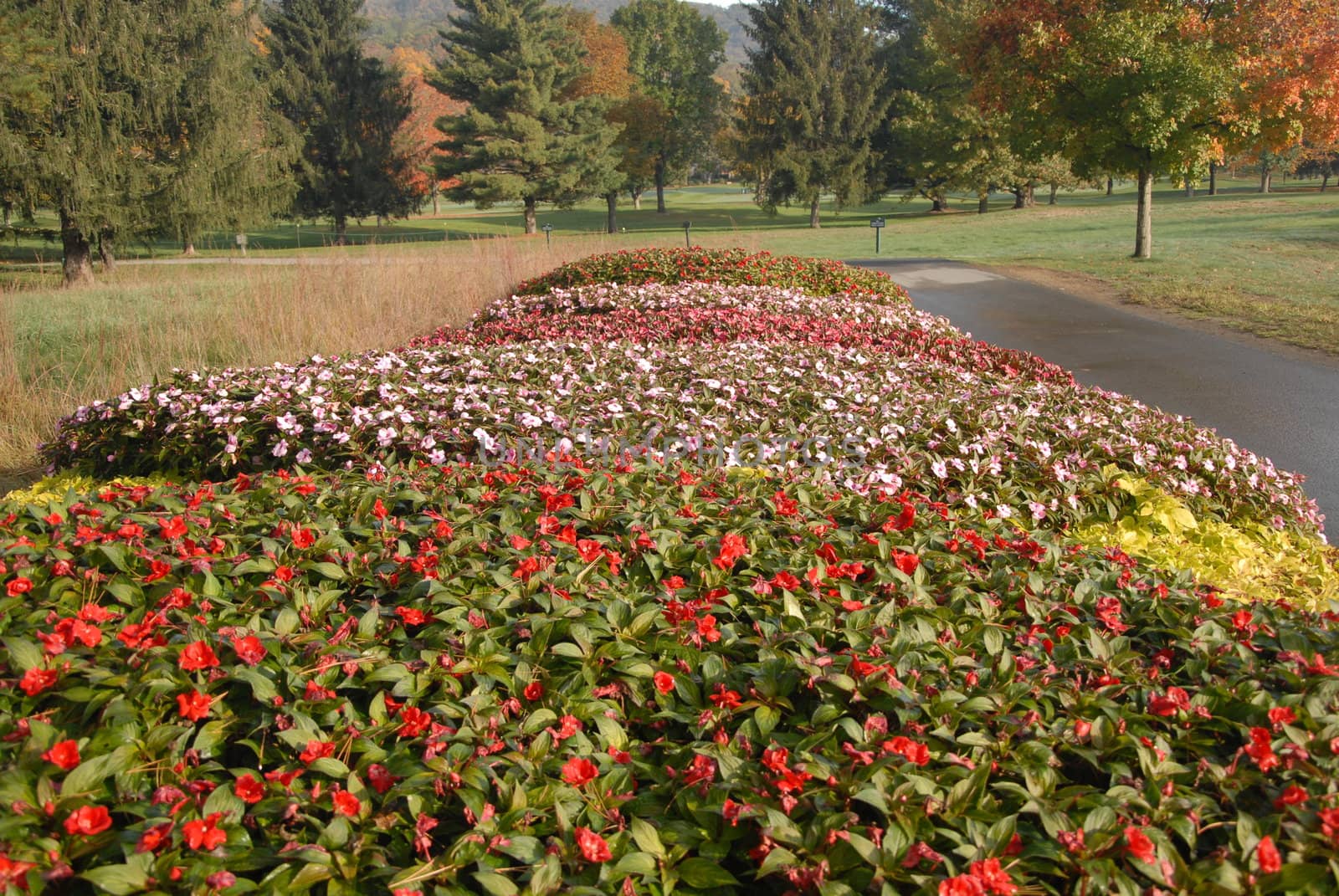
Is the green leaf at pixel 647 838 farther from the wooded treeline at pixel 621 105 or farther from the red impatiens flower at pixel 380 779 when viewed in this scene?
the wooded treeline at pixel 621 105

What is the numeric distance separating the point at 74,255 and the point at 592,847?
24.8m

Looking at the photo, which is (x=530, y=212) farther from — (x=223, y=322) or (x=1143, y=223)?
(x=223, y=322)

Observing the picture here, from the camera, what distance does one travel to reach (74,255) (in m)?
21.4

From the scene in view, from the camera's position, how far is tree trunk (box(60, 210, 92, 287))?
2061 centimetres

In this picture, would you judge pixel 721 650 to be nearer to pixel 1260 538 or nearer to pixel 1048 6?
pixel 1260 538

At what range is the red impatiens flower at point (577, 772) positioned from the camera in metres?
1.67

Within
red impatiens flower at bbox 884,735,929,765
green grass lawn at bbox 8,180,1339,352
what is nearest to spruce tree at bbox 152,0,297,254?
green grass lawn at bbox 8,180,1339,352

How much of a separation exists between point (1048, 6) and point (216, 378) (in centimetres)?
1771

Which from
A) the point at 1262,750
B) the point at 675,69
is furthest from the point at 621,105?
the point at 1262,750

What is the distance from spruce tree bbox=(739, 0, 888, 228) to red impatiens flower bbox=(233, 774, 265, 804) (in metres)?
39.0

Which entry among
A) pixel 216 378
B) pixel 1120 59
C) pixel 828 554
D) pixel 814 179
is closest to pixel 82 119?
pixel 216 378

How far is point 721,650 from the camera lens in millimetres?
2125

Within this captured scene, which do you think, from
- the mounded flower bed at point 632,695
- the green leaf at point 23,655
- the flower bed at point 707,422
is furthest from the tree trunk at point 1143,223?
the green leaf at point 23,655

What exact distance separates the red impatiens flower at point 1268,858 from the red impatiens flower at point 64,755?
1987 mm
